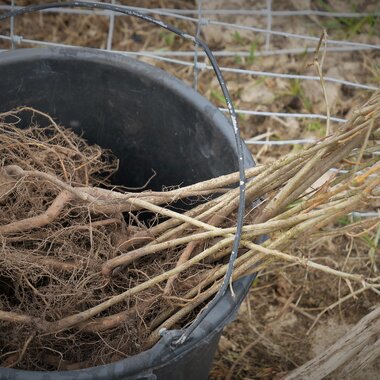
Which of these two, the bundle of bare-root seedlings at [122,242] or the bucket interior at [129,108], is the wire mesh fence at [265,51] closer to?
the bucket interior at [129,108]

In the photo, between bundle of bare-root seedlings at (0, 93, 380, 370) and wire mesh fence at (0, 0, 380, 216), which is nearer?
bundle of bare-root seedlings at (0, 93, 380, 370)

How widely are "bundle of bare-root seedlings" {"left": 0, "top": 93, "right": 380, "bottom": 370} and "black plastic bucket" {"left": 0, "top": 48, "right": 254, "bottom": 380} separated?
0.28 ft

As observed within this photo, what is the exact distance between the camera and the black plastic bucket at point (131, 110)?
1332 millimetres

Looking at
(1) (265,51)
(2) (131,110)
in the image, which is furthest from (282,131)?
(2) (131,110)

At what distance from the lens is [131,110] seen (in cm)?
143

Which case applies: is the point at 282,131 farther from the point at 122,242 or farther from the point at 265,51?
the point at 122,242

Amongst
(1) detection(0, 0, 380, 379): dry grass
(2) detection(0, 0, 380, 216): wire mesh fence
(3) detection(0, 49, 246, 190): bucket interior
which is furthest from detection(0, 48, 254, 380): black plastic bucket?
(2) detection(0, 0, 380, 216): wire mesh fence

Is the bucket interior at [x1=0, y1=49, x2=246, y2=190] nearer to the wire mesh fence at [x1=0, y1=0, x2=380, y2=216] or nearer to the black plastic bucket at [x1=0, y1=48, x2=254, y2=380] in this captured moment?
the black plastic bucket at [x1=0, y1=48, x2=254, y2=380]

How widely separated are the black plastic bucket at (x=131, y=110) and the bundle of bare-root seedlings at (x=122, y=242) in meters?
0.09

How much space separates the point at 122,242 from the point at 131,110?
0.32 metres

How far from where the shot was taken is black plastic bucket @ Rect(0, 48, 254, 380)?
133 cm

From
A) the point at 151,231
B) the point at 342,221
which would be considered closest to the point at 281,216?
the point at 151,231

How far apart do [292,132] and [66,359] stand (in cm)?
109

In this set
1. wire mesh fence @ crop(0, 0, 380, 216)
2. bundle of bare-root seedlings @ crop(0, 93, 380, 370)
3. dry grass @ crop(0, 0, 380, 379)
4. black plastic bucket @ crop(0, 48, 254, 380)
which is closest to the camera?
bundle of bare-root seedlings @ crop(0, 93, 380, 370)
